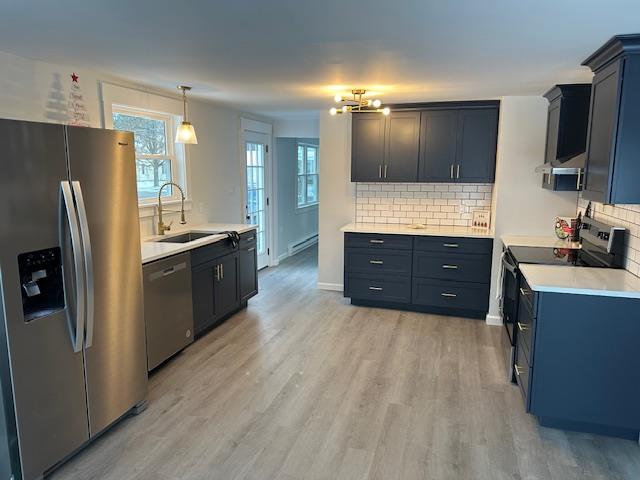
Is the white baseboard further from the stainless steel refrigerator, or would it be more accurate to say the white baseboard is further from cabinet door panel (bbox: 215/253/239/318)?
the stainless steel refrigerator

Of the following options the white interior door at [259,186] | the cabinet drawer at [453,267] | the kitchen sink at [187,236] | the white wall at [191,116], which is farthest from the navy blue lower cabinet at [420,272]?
the white interior door at [259,186]

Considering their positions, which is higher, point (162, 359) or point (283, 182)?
point (283, 182)

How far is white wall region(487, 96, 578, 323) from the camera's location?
4055mm

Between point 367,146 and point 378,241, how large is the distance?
3.55 ft

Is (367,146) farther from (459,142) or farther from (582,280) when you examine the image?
(582,280)

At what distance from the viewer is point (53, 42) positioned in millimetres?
2455

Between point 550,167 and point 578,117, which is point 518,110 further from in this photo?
point 550,167

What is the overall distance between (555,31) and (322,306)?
351 cm

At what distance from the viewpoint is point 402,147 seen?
4785 millimetres

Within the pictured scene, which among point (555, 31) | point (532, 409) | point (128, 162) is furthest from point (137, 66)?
point (532, 409)

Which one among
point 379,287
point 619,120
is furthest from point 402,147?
point 619,120

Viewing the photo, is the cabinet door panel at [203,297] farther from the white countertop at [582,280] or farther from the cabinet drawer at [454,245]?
the white countertop at [582,280]

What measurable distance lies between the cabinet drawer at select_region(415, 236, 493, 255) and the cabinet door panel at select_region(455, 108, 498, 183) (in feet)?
2.16

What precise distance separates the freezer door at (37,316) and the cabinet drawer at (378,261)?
3064mm
